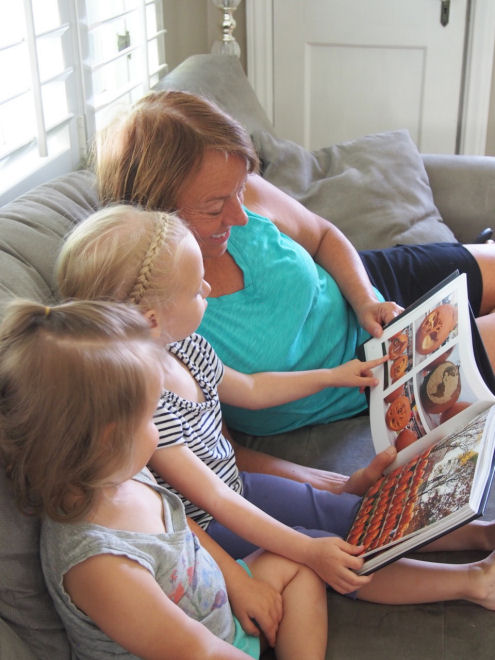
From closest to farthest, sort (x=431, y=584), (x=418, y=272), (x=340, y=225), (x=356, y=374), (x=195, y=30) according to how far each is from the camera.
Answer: (x=431, y=584) → (x=356, y=374) → (x=418, y=272) → (x=340, y=225) → (x=195, y=30)

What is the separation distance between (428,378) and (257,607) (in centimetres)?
44

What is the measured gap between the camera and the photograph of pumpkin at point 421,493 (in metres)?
1.00

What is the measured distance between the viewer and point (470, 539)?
1.26 m

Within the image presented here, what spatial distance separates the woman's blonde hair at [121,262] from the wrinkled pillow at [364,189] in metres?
1.08

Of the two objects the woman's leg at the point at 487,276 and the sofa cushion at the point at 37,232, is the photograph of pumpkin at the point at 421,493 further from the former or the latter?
the woman's leg at the point at 487,276

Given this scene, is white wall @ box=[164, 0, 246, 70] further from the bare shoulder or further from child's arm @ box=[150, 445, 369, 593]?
child's arm @ box=[150, 445, 369, 593]

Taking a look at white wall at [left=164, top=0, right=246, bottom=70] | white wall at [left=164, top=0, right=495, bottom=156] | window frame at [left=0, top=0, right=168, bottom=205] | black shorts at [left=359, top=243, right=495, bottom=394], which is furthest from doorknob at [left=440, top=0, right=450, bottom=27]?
black shorts at [left=359, top=243, right=495, bottom=394]

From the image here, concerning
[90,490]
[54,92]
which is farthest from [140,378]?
[54,92]

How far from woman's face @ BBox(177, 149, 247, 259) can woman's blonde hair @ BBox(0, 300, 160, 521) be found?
0.47m

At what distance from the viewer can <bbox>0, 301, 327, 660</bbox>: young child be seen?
2.69 feet

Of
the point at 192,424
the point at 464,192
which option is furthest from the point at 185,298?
the point at 464,192

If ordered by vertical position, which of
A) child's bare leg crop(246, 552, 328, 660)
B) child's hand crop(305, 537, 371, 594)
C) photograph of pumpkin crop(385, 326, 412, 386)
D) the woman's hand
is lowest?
child's bare leg crop(246, 552, 328, 660)

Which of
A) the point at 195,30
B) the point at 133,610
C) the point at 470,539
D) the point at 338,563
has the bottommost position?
the point at 470,539

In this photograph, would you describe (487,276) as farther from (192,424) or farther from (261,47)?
(261,47)
